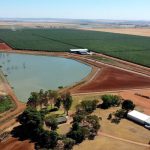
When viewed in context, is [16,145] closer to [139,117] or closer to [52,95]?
[52,95]

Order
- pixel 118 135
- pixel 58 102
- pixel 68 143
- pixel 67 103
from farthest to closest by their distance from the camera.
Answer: pixel 58 102, pixel 67 103, pixel 118 135, pixel 68 143

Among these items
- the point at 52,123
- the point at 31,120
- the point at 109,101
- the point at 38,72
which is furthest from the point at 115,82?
the point at 31,120

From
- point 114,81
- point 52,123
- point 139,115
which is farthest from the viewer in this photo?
point 114,81

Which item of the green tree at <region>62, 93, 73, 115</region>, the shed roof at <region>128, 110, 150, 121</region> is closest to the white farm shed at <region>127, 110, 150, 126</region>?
the shed roof at <region>128, 110, 150, 121</region>

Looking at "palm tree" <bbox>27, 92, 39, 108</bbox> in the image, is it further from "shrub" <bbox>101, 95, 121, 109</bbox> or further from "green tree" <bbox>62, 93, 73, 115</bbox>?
"shrub" <bbox>101, 95, 121, 109</bbox>

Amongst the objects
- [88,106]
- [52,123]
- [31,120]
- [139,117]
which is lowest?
[139,117]

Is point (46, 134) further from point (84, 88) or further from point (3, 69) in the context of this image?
point (3, 69)

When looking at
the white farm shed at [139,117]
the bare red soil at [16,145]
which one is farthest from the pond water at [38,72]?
the white farm shed at [139,117]
